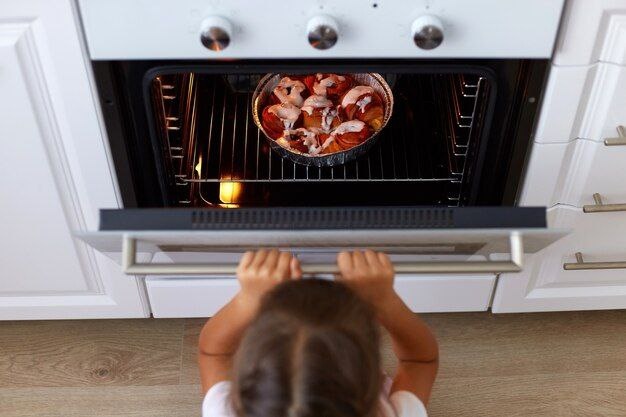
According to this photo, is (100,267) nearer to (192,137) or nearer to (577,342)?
(192,137)

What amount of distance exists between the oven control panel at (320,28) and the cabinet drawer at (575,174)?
0.71ft

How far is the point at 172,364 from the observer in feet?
5.08

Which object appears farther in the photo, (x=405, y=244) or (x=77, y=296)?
(x=77, y=296)

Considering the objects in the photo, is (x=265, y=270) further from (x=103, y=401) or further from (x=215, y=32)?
(x=103, y=401)

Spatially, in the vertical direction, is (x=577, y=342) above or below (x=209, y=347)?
below

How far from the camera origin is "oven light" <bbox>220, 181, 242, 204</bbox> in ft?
4.40

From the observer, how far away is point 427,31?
3.16 feet

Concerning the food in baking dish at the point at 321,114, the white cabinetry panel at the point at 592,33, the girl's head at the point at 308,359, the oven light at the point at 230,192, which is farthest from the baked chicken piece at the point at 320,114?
the girl's head at the point at 308,359

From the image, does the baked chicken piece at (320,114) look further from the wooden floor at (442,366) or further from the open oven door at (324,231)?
the wooden floor at (442,366)

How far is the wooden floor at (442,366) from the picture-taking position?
149 centimetres

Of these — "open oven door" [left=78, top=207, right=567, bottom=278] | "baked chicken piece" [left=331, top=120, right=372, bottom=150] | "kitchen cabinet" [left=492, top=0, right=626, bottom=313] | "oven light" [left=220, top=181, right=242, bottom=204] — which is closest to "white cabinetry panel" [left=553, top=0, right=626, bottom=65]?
"kitchen cabinet" [left=492, top=0, right=626, bottom=313]

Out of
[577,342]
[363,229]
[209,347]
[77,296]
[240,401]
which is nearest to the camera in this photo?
[240,401]

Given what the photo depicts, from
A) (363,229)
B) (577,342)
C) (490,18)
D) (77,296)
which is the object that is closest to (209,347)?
(363,229)

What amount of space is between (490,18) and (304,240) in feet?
1.24
